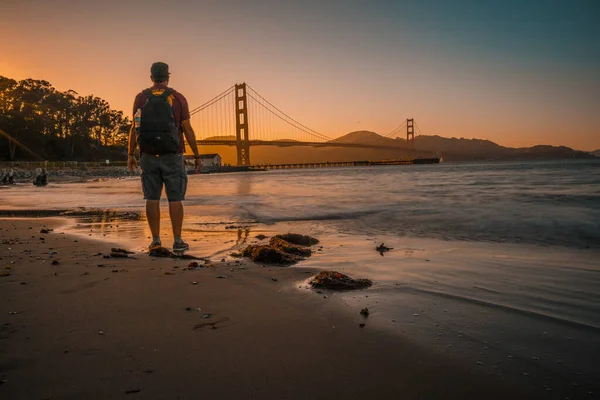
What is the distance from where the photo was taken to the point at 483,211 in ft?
30.2

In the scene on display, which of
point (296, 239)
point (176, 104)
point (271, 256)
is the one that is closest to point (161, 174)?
point (176, 104)

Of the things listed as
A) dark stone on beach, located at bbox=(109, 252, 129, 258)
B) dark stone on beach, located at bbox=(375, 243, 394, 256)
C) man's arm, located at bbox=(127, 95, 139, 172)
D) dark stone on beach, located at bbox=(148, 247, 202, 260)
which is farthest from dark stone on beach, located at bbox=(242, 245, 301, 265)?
man's arm, located at bbox=(127, 95, 139, 172)

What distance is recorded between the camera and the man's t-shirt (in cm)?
394

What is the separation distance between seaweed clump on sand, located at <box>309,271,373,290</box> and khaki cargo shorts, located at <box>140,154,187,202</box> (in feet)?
6.58

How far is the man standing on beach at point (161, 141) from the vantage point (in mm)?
3841

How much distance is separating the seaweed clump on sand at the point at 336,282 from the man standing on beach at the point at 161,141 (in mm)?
1754

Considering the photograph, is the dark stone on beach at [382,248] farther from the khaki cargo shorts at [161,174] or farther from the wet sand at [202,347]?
the khaki cargo shorts at [161,174]

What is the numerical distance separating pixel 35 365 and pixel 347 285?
5.96ft

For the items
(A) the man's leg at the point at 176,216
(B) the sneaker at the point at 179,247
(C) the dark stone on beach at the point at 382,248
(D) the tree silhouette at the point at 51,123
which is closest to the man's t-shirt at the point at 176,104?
(A) the man's leg at the point at 176,216

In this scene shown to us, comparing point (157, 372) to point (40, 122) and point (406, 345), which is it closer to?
point (406, 345)

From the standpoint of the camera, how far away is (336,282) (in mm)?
2771

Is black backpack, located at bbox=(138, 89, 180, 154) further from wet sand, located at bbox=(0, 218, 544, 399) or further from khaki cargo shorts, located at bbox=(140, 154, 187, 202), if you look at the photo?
wet sand, located at bbox=(0, 218, 544, 399)

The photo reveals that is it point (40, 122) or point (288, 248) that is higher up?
point (40, 122)

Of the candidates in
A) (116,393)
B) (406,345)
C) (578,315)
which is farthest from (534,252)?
(116,393)
